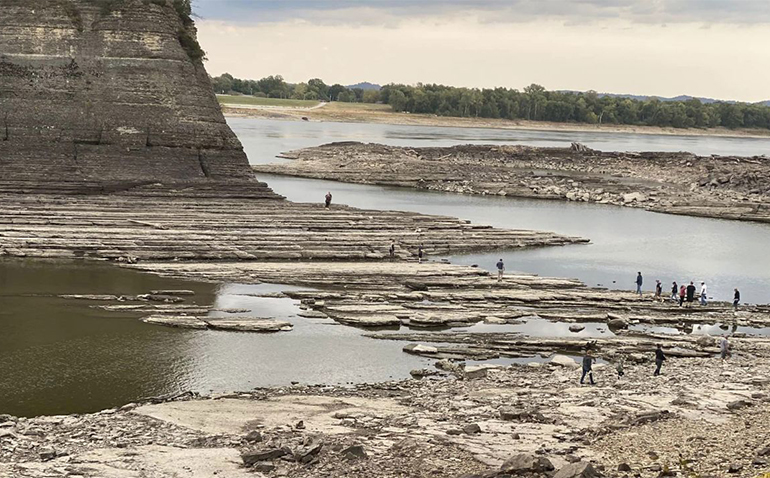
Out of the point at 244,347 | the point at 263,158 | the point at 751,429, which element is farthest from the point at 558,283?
the point at 263,158

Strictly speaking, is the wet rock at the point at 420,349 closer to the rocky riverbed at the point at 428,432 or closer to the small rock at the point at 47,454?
the rocky riverbed at the point at 428,432

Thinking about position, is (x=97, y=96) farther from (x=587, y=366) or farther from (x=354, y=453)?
(x=354, y=453)

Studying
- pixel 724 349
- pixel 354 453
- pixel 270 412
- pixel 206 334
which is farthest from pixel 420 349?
pixel 354 453

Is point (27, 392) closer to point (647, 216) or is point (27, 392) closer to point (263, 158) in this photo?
point (647, 216)

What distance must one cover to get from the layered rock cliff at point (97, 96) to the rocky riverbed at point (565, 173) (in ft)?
111

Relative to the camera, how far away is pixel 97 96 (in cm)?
5103

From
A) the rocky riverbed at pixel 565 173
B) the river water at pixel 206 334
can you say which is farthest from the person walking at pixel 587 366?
the rocky riverbed at pixel 565 173

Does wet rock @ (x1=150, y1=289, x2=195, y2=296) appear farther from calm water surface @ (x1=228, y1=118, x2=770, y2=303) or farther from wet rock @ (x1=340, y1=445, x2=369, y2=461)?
wet rock @ (x1=340, y1=445, x2=369, y2=461)

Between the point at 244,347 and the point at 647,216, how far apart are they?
45.7 meters

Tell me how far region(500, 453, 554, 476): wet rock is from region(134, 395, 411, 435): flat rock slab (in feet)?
14.6

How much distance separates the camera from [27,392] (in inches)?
962

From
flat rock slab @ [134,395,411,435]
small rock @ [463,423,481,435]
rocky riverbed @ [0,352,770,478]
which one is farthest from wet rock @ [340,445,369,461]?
small rock @ [463,423,481,435]

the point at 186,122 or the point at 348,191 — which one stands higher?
the point at 186,122

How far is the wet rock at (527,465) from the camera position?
16938 millimetres
